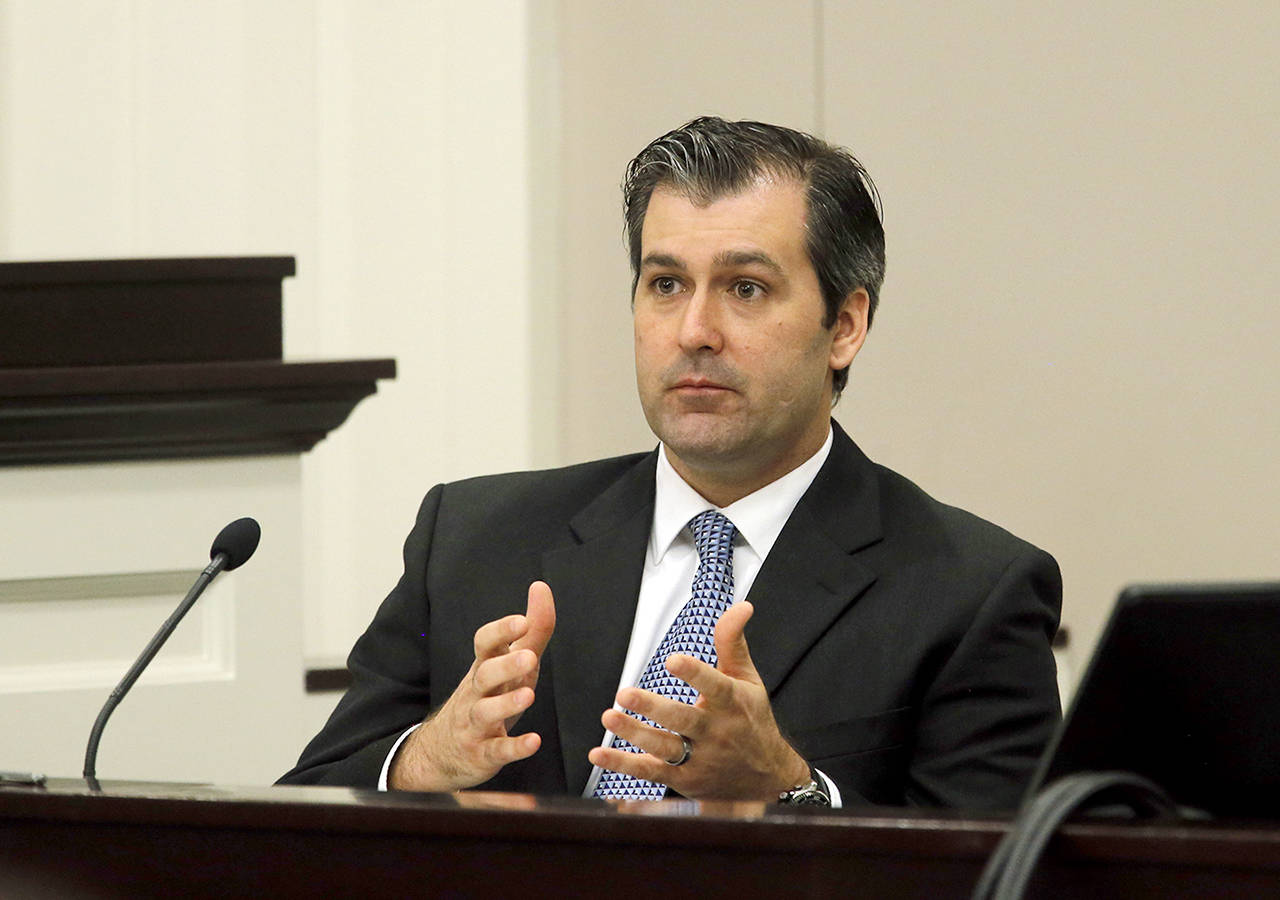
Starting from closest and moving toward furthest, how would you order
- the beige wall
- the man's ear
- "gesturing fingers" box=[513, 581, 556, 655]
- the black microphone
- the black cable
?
the black cable < the black microphone < "gesturing fingers" box=[513, 581, 556, 655] < the man's ear < the beige wall

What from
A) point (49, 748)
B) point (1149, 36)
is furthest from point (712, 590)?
point (1149, 36)

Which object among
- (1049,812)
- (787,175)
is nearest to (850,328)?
(787,175)

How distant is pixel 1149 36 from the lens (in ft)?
10.2

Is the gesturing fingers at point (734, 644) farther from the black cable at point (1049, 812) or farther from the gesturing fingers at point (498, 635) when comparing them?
the black cable at point (1049, 812)

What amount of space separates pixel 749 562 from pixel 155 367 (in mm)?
763

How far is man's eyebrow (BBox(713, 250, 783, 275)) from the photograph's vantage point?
6.19 feet

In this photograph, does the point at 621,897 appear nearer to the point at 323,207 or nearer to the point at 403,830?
the point at 403,830

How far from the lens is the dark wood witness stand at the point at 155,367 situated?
206 cm

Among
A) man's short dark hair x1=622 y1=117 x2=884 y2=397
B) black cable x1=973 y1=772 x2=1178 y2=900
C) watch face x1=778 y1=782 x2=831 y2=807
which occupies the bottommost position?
watch face x1=778 y1=782 x2=831 y2=807

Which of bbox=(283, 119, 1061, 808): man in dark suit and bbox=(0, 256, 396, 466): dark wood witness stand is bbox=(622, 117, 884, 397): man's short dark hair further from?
bbox=(0, 256, 396, 466): dark wood witness stand

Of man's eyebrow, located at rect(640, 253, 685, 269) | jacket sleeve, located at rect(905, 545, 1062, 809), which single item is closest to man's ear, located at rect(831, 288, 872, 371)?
man's eyebrow, located at rect(640, 253, 685, 269)

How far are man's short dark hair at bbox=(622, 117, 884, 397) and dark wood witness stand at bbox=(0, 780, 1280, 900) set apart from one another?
1.06 m

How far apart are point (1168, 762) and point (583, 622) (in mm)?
1033

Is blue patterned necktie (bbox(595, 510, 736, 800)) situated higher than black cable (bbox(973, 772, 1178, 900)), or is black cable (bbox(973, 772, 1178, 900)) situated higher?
black cable (bbox(973, 772, 1178, 900))
